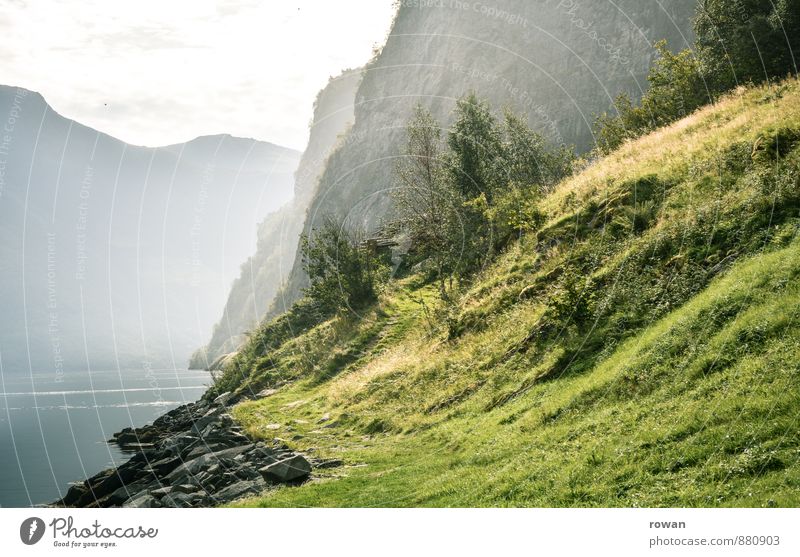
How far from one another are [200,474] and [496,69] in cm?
9940

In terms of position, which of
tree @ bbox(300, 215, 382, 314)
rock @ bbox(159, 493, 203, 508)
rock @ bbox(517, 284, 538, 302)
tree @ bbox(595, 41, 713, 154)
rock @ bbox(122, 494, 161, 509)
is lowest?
rock @ bbox(159, 493, 203, 508)

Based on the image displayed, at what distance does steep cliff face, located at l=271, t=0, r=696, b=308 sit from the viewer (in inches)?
3557

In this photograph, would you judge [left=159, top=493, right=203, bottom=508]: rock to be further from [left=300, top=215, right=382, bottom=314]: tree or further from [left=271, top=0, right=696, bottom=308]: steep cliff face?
[left=271, top=0, right=696, bottom=308]: steep cliff face

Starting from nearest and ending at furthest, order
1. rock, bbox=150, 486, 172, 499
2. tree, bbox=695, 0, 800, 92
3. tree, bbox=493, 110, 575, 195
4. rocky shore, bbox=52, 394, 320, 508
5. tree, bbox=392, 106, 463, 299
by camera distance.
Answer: rocky shore, bbox=52, 394, 320, 508 < rock, bbox=150, 486, 172, 499 < tree, bbox=695, 0, 800, 92 < tree, bbox=392, 106, 463, 299 < tree, bbox=493, 110, 575, 195

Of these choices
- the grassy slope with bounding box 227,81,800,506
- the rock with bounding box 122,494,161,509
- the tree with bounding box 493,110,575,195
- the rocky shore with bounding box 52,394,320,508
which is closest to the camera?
the grassy slope with bounding box 227,81,800,506

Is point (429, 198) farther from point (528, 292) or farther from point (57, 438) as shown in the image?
point (57, 438)

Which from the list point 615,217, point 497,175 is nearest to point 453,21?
point 497,175

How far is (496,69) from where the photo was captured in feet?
347

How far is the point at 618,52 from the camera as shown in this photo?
92812mm

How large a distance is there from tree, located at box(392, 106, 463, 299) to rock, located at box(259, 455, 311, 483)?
22.8 m

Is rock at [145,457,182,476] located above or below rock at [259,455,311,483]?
above

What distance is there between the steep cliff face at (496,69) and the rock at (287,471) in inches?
2187

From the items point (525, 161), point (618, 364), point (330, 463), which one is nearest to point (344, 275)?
point (525, 161)


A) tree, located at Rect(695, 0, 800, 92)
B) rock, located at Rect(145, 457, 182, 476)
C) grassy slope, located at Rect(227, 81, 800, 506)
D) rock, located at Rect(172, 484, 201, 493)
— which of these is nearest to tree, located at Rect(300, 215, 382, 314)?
grassy slope, located at Rect(227, 81, 800, 506)
